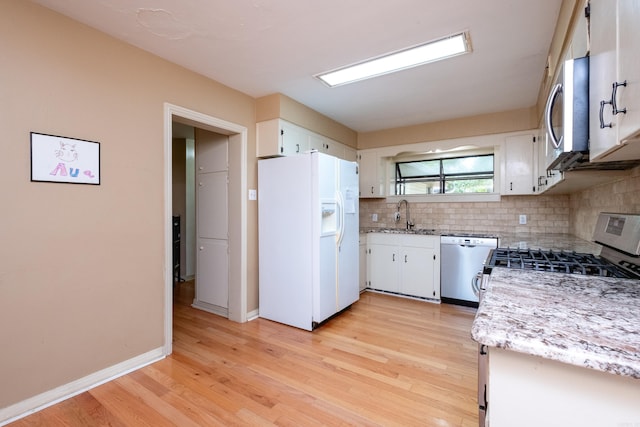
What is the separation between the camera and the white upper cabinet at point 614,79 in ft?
2.50

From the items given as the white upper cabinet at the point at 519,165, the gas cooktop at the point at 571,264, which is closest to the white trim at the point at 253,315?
the gas cooktop at the point at 571,264

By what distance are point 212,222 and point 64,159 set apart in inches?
64.8

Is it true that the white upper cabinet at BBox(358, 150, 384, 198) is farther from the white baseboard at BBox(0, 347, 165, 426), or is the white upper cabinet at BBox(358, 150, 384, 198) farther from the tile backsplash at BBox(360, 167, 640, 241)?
the white baseboard at BBox(0, 347, 165, 426)

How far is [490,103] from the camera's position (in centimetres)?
337

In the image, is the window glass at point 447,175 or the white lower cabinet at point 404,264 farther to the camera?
the window glass at point 447,175

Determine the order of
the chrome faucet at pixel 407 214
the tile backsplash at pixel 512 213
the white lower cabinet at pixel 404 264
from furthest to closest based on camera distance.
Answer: the chrome faucet at pixel 407 214 → the white lower cabinet at pixel 404 264 → the tile backsplash at pixel 512 213

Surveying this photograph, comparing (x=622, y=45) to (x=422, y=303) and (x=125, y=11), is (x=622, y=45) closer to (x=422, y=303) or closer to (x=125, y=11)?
(x=125, y=11)

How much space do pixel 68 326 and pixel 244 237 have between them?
1.55 m

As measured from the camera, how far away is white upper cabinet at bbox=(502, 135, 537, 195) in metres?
3.51

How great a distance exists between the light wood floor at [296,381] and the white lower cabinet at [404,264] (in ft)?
2.48

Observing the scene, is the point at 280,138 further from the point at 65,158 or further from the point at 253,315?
the point at 253,315

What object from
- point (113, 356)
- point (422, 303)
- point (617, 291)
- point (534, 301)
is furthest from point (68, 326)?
point (422, 303)

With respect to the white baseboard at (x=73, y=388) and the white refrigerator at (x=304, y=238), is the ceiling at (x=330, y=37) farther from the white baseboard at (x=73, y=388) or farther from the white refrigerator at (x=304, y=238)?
the white baseboard at (x=73, y=388)

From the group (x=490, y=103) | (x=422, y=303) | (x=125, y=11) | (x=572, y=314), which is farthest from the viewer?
(x=422, y=303)
